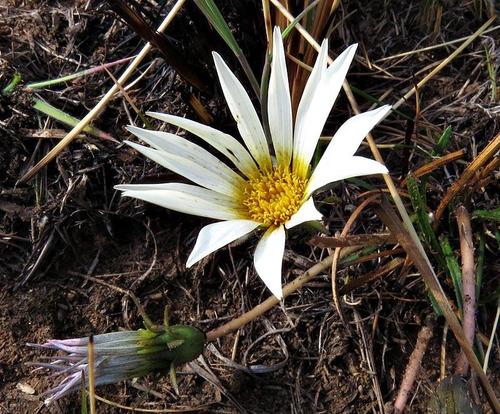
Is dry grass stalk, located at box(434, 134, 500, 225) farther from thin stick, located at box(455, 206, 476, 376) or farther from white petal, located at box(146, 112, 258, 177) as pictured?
white petal, located at box(146, 112, 258, 177)

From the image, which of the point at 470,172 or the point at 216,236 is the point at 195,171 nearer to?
the point at 216,236

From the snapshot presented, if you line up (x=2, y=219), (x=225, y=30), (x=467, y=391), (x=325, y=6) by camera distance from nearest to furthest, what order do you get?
(x=467, y=391), (x=225, y=30), (x=325, y=6), (x=2, y=219)

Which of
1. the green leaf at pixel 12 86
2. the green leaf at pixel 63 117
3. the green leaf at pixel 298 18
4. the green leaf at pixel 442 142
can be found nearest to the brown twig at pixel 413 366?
the green leaf at pixel 442 142

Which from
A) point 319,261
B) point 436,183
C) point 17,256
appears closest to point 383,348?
point 319,261

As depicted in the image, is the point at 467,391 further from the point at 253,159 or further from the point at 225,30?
the point at 225,30

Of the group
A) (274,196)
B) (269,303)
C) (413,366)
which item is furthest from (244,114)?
(413,366)

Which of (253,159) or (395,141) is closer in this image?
(253,159)

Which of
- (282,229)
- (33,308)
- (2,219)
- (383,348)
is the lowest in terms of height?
(33,308)

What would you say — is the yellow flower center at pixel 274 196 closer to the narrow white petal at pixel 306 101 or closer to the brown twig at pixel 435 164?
the narrow white petal at pixel 306 101
